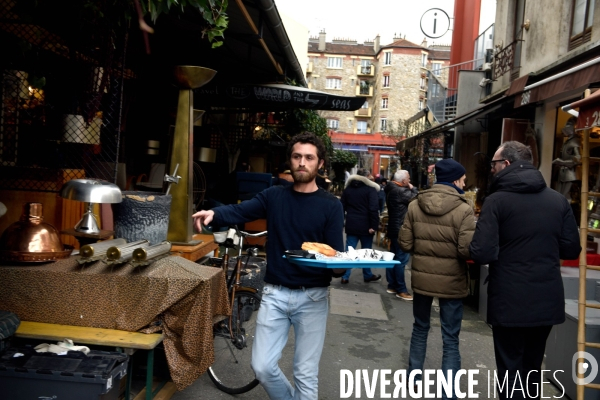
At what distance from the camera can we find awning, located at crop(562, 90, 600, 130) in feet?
12.6

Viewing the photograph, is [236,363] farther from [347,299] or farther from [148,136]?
→ [148,136]

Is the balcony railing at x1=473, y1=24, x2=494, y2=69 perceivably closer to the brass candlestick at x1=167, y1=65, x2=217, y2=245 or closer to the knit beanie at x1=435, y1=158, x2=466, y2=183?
the knit beanie at x1=435, y1=158, x2=466, y2=183

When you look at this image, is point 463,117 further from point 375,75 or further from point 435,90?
point 375,75

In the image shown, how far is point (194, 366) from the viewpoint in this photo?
358 cm

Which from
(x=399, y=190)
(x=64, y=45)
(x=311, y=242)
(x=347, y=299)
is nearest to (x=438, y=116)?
(x=399, y=190)

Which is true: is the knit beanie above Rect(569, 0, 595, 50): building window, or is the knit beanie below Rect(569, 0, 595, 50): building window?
below

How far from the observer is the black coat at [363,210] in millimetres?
8641

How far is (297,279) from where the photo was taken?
3.24m

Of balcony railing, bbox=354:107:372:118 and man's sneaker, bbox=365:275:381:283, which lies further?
balcony railing, bbox=354:107:372:118

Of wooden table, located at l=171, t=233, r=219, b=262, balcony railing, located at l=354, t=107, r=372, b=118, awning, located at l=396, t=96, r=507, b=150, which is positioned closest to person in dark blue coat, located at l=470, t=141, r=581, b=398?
wooden table, located at l=171, t=233, r=219, b=262

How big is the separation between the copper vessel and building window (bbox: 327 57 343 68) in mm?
66897

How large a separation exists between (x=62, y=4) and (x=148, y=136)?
12.5 feet

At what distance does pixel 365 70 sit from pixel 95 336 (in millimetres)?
68042

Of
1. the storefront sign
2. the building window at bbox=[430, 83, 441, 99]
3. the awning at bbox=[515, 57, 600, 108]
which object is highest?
the building window at bbox=[430, 83, 441, 99]
